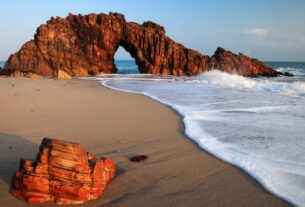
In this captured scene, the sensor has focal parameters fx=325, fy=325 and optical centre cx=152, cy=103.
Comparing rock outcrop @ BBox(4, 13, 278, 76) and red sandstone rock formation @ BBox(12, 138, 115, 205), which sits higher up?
rock outcrop @ BBox(4, 13, 278, 76)

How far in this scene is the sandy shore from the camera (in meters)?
2.79

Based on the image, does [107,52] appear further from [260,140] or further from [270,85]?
[260,140]

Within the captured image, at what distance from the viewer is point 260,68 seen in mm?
38656

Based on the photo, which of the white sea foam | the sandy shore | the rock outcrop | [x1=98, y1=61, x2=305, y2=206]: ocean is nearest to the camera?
the sandy shore

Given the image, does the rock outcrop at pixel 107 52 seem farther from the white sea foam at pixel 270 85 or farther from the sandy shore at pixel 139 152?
the sandy shore at pixel 139 152

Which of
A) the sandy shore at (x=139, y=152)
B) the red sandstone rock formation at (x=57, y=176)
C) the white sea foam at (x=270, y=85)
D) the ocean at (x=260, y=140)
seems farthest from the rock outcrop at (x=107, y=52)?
the red sandstone rock formation at (x=57, y=176)

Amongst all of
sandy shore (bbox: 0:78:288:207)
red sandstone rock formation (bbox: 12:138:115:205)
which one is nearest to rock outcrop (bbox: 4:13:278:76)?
sandy shore (bbox: 0:78:288:207)

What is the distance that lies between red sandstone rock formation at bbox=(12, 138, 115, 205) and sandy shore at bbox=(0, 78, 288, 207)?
10 centimetres

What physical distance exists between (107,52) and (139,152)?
32.1 meters

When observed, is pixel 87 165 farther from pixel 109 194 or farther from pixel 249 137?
pixel 249 137

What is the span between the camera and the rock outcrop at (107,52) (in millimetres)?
32562

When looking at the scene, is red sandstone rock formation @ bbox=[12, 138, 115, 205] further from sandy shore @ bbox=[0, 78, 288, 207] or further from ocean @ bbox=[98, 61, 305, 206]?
ocean @ bbox=[98, 61, 305, 206]

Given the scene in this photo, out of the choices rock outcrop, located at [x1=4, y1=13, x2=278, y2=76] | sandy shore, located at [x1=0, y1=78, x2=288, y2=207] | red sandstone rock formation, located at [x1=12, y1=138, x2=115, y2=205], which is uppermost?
rock outcrop, located at [x1=4, y1=13, x2=278, y2=76]

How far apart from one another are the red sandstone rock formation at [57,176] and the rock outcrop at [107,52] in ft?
96.9
